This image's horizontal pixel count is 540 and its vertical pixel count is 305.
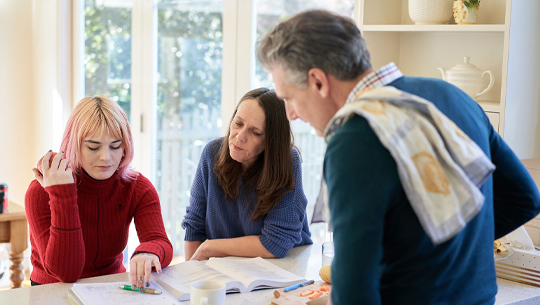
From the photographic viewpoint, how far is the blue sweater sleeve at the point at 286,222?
5.59 ft

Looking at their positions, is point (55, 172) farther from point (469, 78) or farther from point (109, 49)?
point (109, 49)

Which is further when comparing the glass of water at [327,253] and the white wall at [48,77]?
the white wall at [48,77]

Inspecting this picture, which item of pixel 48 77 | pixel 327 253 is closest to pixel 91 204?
pixel 327 253

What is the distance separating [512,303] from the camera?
54.9 inches

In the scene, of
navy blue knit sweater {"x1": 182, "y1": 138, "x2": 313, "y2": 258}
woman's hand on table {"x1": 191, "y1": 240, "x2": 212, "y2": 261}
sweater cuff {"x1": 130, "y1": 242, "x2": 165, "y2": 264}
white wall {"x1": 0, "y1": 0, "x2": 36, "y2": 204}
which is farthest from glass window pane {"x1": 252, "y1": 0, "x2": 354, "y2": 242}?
white wall {"x1": 0, "y1": 0, "x2": 36, "y2": 204}

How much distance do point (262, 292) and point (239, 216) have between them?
458 mm

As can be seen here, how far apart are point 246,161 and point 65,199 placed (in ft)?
1.93

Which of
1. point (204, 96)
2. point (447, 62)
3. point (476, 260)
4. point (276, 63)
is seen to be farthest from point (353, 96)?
point (204, 96)

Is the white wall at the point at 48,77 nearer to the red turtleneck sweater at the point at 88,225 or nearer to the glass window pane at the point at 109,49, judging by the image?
the glass window pane at the point at 109,49

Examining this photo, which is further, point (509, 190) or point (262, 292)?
point (262, 292)

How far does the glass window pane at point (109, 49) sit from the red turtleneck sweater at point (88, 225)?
74.3 inches

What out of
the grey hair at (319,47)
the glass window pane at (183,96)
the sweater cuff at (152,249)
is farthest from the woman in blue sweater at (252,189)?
the glass window pane at (183,96)

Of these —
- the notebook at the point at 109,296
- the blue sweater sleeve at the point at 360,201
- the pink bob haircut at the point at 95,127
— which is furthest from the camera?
the pink bob haircut at the point at 95,127

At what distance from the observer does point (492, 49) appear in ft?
6.10
